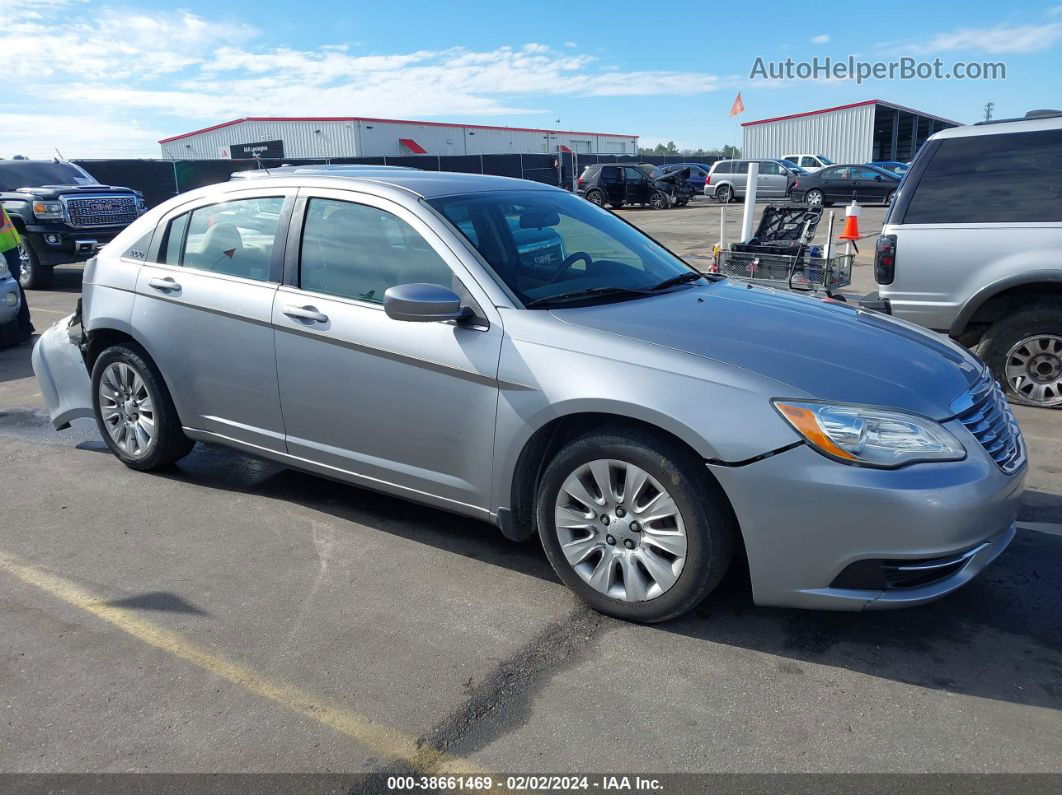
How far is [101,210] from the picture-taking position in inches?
563

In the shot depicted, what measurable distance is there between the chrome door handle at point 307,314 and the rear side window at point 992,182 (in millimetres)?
4336

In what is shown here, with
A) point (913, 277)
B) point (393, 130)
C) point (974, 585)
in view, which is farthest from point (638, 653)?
point (393, 130)

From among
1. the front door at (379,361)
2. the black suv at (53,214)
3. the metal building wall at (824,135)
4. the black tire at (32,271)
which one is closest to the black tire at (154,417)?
the front door at (379,361)

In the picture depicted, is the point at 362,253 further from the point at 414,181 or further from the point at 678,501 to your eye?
the point at 678,501

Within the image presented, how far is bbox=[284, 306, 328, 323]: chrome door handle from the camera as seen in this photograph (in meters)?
4.02

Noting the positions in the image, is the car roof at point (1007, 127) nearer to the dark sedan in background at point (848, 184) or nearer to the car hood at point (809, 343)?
the car hood at point (809, 343)

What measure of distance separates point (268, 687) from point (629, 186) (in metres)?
30.6

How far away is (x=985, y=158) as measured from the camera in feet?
19.8

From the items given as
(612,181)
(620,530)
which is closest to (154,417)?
(620,530)

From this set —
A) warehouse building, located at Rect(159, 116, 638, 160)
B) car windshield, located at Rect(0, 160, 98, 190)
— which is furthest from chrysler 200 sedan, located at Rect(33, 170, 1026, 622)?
warehouse building, located at Rect(159, 116, 638, 160)

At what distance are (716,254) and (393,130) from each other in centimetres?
4753

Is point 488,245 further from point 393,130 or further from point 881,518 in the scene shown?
point 393,130

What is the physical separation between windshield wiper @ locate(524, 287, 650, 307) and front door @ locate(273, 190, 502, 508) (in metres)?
0.20

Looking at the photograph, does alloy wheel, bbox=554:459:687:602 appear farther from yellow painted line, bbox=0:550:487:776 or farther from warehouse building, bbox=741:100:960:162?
warehouse building, bbox=741:100:960:162
